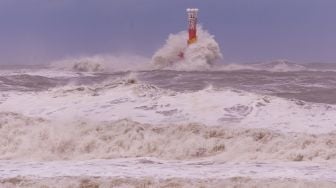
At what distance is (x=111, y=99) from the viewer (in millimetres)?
12344

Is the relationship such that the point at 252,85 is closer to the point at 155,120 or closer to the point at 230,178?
the point at 155,120

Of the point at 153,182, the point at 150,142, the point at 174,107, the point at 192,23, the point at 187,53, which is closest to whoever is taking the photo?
the point at 153,182

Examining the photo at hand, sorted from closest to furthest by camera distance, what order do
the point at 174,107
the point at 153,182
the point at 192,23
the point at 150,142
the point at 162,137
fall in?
the point at 153,182, the point at 150,142, the point at 162,137, the point at 174,107, the point at 192,23

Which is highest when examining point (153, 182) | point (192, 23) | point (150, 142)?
point (192, 23)

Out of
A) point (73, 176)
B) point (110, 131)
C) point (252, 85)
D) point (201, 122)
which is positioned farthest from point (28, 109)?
point (252, 85)

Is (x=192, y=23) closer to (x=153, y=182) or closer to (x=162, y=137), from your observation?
(x=162, y=137)

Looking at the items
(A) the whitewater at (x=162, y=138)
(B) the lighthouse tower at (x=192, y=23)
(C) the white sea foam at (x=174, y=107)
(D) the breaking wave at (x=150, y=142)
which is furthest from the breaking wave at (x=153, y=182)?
(B) the lighthouse tower at (x=192, y=23)

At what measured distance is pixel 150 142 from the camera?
928 cm

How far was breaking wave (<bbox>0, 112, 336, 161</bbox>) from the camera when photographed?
28.3 feet

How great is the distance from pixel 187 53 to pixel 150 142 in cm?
2813

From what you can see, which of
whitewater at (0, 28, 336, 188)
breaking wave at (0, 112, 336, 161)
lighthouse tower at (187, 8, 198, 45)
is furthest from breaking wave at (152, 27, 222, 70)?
breaking wave at (0, 112, 336, 161)

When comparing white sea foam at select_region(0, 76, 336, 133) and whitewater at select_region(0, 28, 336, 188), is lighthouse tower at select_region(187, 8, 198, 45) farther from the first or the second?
white sea foam at select_region(0, 76, 336, 133)

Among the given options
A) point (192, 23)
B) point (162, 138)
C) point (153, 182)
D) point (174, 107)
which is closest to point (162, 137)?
point (162, 138)

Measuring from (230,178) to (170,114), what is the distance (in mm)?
4208
